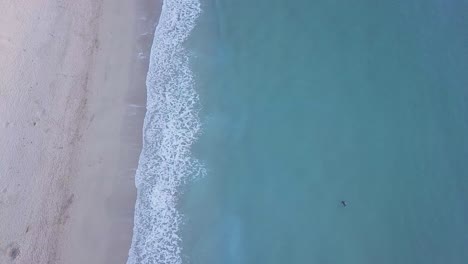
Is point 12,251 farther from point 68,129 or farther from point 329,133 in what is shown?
point 329,133

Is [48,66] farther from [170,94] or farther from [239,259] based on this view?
[239,259]

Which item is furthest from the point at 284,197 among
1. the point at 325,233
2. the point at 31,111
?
the point at 31,111

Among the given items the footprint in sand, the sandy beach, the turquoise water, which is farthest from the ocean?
the footprint in sand

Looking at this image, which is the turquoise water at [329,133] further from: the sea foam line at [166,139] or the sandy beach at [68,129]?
the sandy beach at [68,129]

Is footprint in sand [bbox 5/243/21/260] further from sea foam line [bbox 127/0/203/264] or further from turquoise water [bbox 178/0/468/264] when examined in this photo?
turquoise water [bbox 178/0/468/264]

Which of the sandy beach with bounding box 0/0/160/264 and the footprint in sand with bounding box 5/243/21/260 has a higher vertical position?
the sandy beach with bounding box 0/0/160/264

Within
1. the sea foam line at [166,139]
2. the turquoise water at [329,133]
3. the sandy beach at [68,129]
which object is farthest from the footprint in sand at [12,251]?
the turquoise water at [329,133]

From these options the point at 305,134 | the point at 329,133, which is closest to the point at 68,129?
the point at 305,134
